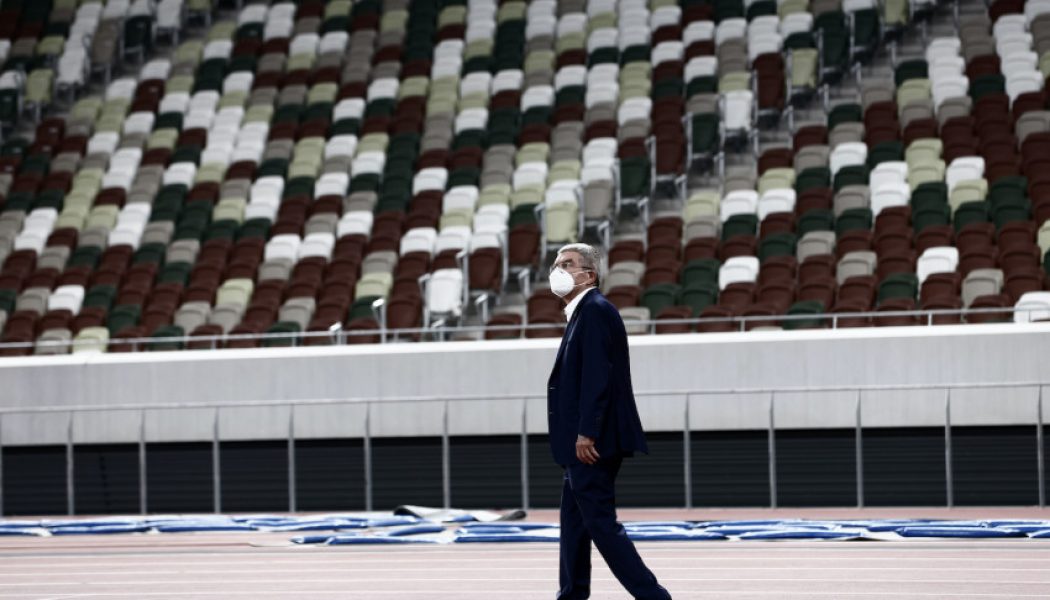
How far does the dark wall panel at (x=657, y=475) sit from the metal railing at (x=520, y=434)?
0.09m

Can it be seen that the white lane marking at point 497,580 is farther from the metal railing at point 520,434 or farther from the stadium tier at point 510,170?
the stadium tier at point 510,170

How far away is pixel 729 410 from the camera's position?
48.2ft

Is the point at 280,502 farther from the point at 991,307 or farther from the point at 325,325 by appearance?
the point at 991,307

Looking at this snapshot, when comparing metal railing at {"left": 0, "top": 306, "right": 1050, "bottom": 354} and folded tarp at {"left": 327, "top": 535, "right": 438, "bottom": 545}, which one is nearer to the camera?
folded tarp at {"left": 327, "top": 535, "right": 438, "bottom": 545}

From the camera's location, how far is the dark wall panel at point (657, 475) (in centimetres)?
1499

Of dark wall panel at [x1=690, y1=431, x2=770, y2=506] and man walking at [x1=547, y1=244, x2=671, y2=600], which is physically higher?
man walking at [x1=547, y1=244, x2=671, y2=600]

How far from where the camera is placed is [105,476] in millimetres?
16391

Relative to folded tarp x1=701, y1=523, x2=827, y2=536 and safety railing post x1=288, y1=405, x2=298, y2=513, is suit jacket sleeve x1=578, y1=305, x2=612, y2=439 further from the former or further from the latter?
safety railing post x1=288, y1=405, x2=298, y2=513

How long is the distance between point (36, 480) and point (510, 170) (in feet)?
24.9

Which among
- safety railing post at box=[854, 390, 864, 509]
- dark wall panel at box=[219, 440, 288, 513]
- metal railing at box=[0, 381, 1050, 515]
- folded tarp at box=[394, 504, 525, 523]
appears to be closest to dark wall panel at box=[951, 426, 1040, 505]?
metal railing at box=[0, 381, 1050, 515]

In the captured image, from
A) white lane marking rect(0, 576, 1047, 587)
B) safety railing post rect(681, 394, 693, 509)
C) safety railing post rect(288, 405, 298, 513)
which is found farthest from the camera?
safety railing post rect(288, 405, 298, 513)

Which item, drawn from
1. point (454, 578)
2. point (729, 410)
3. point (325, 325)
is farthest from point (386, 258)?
point (454, 578)

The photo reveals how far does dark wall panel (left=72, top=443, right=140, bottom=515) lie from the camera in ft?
53.2

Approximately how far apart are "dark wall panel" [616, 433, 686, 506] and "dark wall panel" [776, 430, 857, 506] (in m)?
0.93
